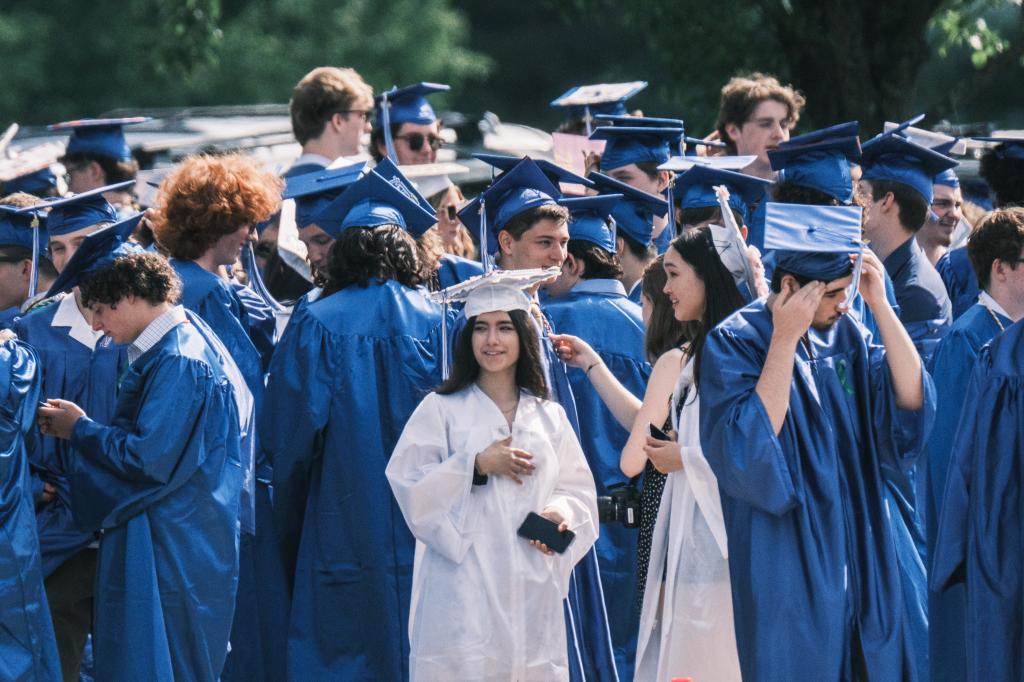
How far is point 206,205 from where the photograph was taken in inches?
275

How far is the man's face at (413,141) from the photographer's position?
9039mm

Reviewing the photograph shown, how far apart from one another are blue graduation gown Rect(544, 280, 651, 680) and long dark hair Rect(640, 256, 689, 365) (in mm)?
563

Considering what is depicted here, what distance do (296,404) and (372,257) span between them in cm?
60

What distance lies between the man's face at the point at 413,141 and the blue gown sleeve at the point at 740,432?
13.7ft

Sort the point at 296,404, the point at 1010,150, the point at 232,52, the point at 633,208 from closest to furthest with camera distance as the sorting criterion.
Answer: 1. the point at 296,404
2. the point at 633,208
3. the point at 1010,150
4. the point at 232,52

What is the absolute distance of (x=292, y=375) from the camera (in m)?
6.56

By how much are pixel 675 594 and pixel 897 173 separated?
2.36 m

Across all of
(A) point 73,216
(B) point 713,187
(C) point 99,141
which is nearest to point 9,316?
(A) point 73,216

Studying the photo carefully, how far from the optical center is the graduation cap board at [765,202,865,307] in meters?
4.95

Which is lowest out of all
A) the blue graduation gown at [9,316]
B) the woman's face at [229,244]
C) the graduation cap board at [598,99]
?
the blue graduation gown at [9,316]

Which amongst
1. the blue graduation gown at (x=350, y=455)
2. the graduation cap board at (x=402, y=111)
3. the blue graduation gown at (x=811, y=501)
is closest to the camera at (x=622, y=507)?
the blue graduation gown at (x=350, y=455)

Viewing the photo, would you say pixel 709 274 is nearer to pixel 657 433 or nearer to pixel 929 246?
pixel 657 433

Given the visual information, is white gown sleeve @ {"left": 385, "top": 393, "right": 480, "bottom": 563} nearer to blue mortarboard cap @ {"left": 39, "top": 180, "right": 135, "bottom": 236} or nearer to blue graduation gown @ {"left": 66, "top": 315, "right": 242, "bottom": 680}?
blue graduation gown @ {"left": 66, "top": 315, "right": 242, "bottom": 680}

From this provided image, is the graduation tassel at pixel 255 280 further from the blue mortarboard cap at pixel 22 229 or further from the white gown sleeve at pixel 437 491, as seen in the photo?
the white gown sleeve at pixel 437 491
